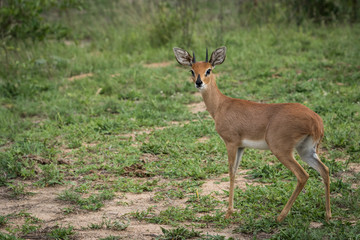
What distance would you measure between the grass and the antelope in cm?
42

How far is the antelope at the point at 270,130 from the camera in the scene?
4.14 metres

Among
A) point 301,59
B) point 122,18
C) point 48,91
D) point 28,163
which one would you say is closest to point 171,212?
point 28,163

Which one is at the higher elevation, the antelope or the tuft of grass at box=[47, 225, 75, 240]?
the antelope

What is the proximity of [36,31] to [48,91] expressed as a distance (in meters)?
2.31

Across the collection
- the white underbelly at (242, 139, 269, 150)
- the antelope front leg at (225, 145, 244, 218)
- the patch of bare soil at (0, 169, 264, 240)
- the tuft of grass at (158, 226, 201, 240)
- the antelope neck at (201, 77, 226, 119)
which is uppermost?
the antelope neck at (201, 77, 226, 119)

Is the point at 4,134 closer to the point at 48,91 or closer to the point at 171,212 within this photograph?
the point at 48,91

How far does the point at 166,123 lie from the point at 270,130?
128 inches

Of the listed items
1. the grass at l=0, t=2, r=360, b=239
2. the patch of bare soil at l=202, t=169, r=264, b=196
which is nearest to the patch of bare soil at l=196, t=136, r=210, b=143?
the grass at l=0, t=2, r=360, b=239

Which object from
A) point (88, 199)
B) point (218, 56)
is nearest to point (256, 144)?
point (218, 56)

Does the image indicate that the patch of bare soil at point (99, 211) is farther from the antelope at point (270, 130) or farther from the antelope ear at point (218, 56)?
the antelope ear at point (218, 56)

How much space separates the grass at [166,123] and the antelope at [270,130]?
0.42m

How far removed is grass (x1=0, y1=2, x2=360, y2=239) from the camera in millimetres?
4562

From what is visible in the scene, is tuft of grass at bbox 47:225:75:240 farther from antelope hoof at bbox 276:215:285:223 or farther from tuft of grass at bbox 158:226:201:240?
antelope hoof at bbox 276:215:285:223

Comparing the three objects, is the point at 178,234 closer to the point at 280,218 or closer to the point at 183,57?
the point at 280,218
